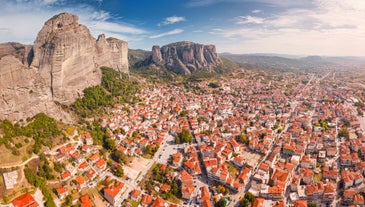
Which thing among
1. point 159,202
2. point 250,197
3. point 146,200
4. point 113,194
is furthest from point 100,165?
point 250,197

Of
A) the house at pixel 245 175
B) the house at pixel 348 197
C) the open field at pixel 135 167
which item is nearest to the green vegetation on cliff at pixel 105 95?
Answer: the open field at pixel 135 167

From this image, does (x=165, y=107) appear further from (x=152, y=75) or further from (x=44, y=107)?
(x=152, y=75)

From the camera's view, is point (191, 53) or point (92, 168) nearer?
point (92, 168)

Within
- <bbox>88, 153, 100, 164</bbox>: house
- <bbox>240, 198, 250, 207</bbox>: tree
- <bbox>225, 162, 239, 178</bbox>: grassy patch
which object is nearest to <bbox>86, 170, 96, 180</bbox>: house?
<bbox>88, 153, 100, 164</bbox>: house

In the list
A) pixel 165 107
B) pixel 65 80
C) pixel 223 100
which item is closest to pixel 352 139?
pixel 223 100

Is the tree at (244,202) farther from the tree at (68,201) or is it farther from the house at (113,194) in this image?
the tree at (68,201)
